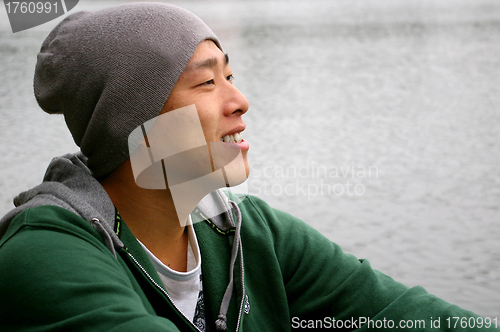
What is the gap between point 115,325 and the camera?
913 millimetres

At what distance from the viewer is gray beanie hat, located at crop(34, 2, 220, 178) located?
130cm

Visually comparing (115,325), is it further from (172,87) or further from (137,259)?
(172,87)

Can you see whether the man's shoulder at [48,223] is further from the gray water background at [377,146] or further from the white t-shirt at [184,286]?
the gray water background at [377,146]

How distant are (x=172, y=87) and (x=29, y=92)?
21.2 ft

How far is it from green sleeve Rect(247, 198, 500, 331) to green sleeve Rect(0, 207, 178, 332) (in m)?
0.60

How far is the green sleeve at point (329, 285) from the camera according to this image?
1.50 m

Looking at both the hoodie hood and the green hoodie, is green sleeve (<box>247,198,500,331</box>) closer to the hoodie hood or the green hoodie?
the green hoodie

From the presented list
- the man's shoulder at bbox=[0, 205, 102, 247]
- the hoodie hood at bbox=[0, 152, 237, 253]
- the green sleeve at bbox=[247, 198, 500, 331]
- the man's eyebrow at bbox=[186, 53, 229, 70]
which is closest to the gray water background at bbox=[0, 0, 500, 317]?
the green sleeve at bbox=[247, 198, 500, 331]

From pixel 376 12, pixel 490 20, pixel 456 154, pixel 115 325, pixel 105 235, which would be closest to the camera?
pixel 115 325

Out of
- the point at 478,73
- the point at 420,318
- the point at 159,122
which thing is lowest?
the point at 478,73

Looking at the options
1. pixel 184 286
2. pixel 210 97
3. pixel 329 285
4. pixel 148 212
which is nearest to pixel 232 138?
pixel 210 97

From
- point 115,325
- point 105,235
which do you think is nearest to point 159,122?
point 105,235

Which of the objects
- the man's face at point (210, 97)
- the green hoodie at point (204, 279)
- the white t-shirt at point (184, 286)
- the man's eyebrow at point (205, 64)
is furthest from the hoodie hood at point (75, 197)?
the man's eyebrow at point (205, 64)

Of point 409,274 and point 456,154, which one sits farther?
point 456,154
